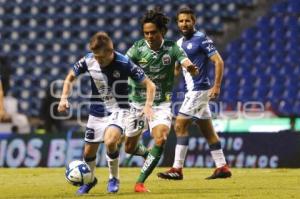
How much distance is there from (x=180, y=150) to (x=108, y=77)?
9.34ft

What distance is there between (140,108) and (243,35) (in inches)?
477

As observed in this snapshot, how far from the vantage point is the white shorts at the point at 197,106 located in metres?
11.3

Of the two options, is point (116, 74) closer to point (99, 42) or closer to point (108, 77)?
point (108, 77)

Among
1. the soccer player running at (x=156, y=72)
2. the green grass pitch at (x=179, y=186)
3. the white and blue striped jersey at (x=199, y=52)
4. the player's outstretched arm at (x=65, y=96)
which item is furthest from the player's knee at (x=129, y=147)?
the player's outstretched arm at (x=65, y=96)

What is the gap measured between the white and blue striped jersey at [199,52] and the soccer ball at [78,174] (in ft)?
9.99

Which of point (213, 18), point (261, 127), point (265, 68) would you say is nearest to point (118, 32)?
point (213, 18)

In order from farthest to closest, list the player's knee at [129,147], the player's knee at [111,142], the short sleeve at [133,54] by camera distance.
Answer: the player's knee at [129,147] < the short sleeve at [133,54] < the player's knee at [111,142]

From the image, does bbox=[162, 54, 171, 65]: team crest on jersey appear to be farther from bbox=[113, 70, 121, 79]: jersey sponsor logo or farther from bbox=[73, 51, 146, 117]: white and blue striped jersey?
bbox=[113, 70, 121, 79]: jersey sponsor logo

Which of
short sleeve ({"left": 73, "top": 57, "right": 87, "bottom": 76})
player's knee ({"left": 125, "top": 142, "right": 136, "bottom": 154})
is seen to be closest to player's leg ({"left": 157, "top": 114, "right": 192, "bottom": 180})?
player's knee ({"left": 125, "top": 142, "right": 136, "bottom": 154})

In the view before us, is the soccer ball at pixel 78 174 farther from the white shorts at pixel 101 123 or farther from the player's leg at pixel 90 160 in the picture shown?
the white shorts at pixel 101 123

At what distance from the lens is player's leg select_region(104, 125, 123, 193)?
8.56 meters

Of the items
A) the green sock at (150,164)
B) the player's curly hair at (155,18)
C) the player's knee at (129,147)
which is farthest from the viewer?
the player's knee at (129,147)

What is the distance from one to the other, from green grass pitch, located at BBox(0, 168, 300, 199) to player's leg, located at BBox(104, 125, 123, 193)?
0.45ft

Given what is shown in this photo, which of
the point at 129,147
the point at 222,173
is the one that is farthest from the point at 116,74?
the point at 222,173
